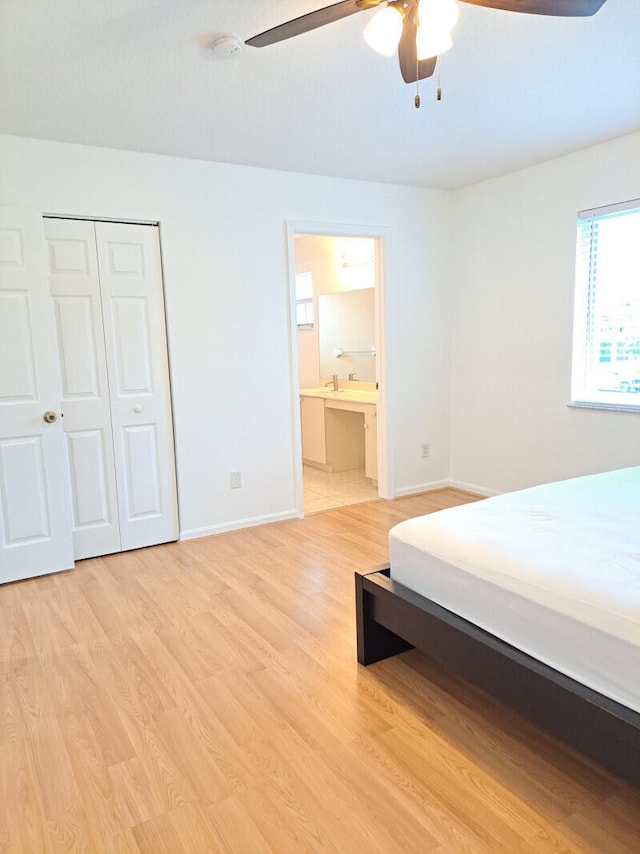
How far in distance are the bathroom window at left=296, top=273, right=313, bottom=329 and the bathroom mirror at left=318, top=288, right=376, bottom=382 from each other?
262 millimetres

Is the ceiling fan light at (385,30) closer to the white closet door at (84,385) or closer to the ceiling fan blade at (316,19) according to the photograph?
the ceiling fan blade at (316,19)

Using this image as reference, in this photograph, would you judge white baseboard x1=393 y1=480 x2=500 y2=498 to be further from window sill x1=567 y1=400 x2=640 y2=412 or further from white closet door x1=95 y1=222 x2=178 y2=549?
white closet door x1=95 y1=222 x2=178 y2=549

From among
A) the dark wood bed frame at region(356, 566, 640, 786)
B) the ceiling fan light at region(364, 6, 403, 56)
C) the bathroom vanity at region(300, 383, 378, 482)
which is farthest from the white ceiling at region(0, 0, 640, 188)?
the bathroom vanity at region(300, 383, 378, 482)

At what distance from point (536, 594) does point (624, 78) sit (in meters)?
2.41

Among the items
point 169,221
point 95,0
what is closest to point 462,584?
point 95,0

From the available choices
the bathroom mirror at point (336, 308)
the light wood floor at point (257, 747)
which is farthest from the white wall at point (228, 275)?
the light wood floor at point (257, 747)

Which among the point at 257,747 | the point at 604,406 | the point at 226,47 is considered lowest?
the point at 257,747

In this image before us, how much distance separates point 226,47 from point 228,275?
66.5 inches

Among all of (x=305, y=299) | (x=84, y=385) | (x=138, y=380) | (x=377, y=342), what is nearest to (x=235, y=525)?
(x=138, y=380)

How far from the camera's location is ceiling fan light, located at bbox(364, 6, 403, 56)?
Answer: 1795 mm

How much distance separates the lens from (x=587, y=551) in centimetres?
180

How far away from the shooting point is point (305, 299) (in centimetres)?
645

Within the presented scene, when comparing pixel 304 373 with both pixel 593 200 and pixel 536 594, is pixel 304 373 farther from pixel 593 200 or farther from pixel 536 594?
pixel 536 594

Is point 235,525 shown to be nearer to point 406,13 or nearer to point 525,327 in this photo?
point 525,327
